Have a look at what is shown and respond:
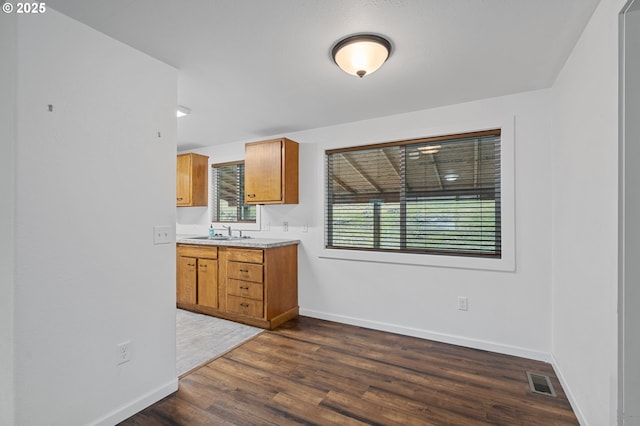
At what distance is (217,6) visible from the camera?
159cm

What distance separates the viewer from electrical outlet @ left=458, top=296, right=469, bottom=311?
2.93m

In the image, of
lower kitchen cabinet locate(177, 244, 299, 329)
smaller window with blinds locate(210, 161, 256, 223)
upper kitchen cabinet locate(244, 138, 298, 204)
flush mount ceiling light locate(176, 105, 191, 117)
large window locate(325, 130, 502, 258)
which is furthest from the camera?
smaller window with blinds locate(210, 161, 256, 223)

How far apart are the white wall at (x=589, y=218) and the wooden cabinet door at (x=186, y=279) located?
12.4ft

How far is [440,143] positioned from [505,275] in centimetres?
141

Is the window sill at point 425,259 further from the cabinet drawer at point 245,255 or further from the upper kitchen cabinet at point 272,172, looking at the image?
the upper kitchen cabinet at point 272,172

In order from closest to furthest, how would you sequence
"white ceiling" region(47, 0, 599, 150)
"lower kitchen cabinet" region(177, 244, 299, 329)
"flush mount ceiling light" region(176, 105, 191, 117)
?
"white ceiling" region(47, 0, 599, 150)
"flush mount ceiling light" region(176, 105, 191, 117)
"lower kitchen cabinet" region(177, 244, 299, 329)

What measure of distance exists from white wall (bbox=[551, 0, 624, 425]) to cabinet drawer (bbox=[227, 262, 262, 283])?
8.92 feet

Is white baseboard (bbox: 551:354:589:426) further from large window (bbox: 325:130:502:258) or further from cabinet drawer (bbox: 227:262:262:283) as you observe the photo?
cabinet drawer (bbox: 227:262:262:283)

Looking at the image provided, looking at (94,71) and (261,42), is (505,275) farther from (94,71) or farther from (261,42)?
(94,71)

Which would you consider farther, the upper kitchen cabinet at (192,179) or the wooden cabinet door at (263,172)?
the upper kitchen cabinet at (192,179)

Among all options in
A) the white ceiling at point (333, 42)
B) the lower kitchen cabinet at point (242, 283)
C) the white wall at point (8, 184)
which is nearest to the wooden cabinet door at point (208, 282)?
the lower kitchen cabinet at point (242, 283)

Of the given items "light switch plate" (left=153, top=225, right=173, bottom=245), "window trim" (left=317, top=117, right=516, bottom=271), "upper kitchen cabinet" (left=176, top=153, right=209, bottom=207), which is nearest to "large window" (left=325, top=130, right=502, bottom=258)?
"window trim" (left=317, top=117, right=516, bottom=271)

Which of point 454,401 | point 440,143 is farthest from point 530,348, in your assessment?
point 440,143

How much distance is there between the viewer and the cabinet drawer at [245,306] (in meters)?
3.38
